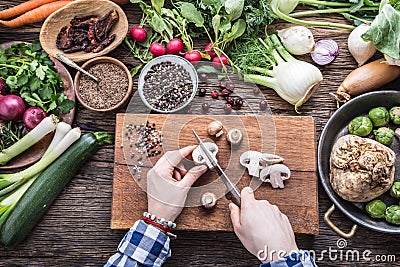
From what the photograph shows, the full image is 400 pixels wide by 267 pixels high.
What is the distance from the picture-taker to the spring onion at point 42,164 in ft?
6.97

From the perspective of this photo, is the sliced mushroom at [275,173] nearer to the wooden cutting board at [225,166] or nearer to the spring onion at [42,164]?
the wooden cutting board at [225,166]

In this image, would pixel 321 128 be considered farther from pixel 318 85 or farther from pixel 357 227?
pixel 357 227

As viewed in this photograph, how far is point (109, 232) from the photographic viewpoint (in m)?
2.18

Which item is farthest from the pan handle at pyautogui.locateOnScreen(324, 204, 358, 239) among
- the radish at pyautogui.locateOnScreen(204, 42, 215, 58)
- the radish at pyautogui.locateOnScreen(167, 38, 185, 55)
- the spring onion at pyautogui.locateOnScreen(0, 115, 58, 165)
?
the spring onion at pyautogui.locateOnScreen(0, 115, 58, 165)

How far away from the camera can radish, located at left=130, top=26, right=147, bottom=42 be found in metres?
2.20

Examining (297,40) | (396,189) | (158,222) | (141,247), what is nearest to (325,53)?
(297,40)

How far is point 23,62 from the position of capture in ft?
7.07

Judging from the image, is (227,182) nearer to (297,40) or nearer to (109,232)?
(109,232)

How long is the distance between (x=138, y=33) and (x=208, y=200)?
0.74 metres

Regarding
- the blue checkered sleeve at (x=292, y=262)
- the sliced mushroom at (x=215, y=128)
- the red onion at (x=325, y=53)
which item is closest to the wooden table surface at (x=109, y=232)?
the red onion at (x=325, y=53)

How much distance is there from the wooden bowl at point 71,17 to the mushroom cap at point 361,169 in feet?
3.26

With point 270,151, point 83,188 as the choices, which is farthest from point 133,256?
point 270,151

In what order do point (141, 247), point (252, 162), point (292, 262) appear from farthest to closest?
point (252, 162) → point (141, 247) → point (292, 262)

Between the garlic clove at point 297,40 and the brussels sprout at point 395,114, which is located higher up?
the garlic clove at point 297,40
